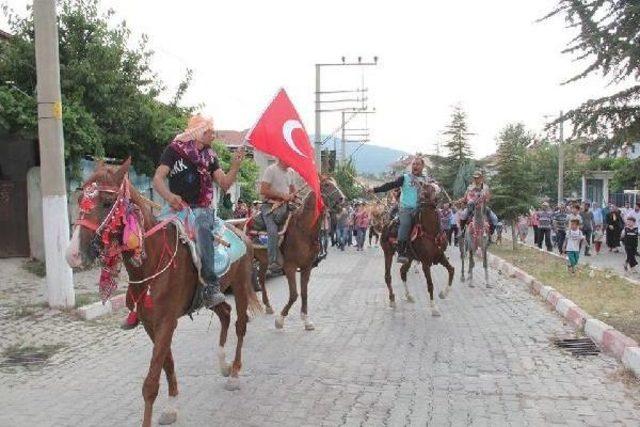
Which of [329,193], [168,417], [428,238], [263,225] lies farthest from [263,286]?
[168,417]

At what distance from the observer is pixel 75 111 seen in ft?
47.9

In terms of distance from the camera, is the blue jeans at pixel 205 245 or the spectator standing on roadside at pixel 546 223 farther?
the spectator standing on roadside at pixel 546 223

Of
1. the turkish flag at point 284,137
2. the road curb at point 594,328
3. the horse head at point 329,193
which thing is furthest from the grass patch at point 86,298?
the road curb at point 594,328

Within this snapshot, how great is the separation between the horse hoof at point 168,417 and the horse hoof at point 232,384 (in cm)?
96

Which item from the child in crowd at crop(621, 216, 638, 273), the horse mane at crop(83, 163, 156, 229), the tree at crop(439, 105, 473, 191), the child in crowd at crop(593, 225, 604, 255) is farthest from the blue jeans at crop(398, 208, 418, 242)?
the tree at crop(439, 105, 473, 191)

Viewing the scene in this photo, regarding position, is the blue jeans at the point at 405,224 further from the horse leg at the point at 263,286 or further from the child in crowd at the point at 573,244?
the child in crowd at the point at 573,244

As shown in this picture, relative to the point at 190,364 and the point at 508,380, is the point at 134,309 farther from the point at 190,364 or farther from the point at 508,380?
the point at 508,380

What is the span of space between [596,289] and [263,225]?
276 inches

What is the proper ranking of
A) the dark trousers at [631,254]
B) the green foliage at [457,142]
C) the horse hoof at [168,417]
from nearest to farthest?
1. the horse hoof at [168,417]
2. the dark trousers at [631,254]
3. the green foliage at [457,142]

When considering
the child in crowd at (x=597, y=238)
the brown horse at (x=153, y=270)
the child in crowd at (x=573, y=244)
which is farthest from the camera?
the child in crowd at (x=597, y=238)

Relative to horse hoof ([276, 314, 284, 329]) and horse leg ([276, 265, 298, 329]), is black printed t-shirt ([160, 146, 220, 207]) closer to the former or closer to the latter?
horse leg ([276, 265, 298, 329])

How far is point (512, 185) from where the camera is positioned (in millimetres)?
25266

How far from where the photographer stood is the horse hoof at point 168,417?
5.80 m

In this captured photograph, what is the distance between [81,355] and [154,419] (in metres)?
2.96
